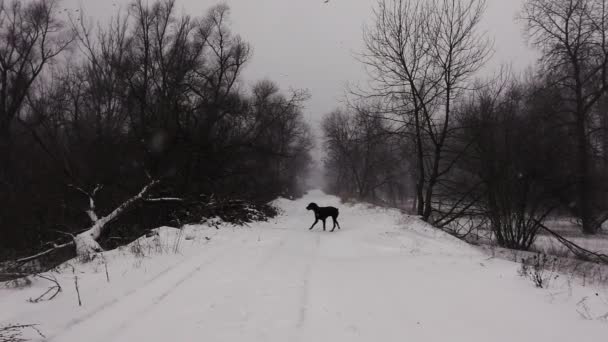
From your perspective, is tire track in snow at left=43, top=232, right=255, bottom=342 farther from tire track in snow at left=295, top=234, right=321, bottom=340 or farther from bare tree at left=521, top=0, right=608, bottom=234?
bare tree at left=521, top=0, right=608, bottom=234

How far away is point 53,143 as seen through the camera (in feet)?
52.5

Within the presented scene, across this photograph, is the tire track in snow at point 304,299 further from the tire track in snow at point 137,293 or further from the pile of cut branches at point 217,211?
the pile of cut branches at point 217,211

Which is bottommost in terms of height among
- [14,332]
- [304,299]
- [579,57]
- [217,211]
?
[14,332]

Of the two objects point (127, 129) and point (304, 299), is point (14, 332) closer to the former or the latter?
point (304, 299)

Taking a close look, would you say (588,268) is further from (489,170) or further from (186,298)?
(186,298)

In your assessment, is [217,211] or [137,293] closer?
[137,293]

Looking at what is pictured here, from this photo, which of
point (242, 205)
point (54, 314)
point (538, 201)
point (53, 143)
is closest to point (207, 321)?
point (54, 314)

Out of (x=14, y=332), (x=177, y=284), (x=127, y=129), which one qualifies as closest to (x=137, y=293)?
(x=177, y=284)

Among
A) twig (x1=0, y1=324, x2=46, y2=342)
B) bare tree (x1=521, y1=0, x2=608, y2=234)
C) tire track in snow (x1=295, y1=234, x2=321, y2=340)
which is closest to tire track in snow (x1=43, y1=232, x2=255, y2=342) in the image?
twig (x1=0, y1=324, x2=46, y2=342)

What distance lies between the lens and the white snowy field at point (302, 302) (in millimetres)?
3139

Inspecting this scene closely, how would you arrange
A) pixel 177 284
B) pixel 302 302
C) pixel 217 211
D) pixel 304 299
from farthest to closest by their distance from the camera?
pixel 217 211
pixel 177 284
pixel 304 299
pixel 302 302

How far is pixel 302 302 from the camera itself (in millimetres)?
3949

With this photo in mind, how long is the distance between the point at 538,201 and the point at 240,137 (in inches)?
573

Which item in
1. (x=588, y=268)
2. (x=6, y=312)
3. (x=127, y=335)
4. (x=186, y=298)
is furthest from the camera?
(x=588, y=268)
